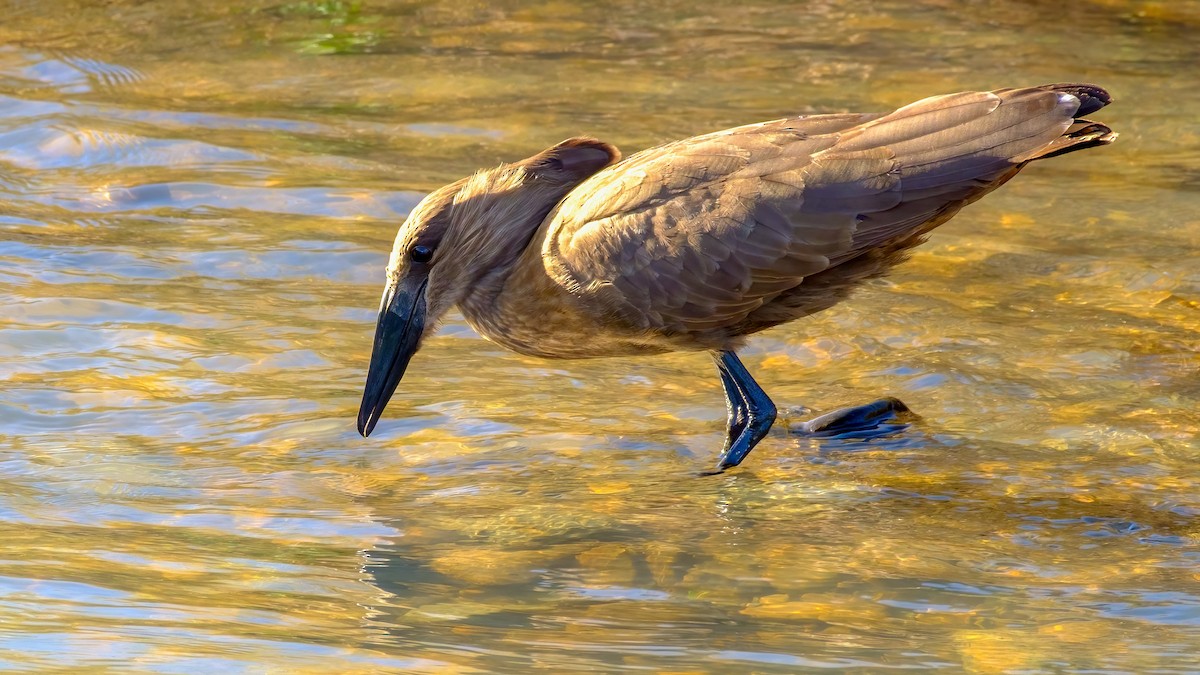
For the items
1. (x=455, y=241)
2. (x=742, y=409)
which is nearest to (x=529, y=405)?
(x=455, y=241)

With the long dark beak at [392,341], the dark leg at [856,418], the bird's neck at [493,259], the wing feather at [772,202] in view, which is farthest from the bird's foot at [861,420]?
the long dark beak at [392,341]

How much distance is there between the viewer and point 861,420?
5500 millimetres

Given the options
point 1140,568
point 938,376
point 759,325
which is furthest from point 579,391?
point 1140,568

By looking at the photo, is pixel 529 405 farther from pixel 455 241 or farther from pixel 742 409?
pixel 742 409

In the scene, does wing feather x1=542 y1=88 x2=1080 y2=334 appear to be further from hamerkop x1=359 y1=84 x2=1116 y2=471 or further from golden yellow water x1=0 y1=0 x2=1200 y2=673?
golden yellow water x1=0 y1=0 x2=1200 y2=673

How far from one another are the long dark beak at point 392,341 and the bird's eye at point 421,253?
0.08 meters

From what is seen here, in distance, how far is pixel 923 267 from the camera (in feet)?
23.7

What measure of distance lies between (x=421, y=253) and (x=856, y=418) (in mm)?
1651

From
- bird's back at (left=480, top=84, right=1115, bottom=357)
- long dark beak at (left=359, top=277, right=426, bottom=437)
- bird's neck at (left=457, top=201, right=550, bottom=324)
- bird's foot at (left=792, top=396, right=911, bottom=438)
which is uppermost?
bird's back at (left=480, top=84, right=1115, bottom=357)

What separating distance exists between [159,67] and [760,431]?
20.3 feet

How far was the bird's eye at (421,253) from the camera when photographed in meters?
5.43

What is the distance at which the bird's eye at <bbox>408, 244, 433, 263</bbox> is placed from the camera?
5.43 metres

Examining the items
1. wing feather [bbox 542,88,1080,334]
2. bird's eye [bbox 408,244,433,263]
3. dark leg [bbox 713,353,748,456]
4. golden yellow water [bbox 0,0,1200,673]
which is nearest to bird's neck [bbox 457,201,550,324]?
bird's eye [bbox 408,244,433,263]

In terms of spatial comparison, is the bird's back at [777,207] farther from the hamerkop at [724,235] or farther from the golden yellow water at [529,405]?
the golden yellow water at [529,405]
